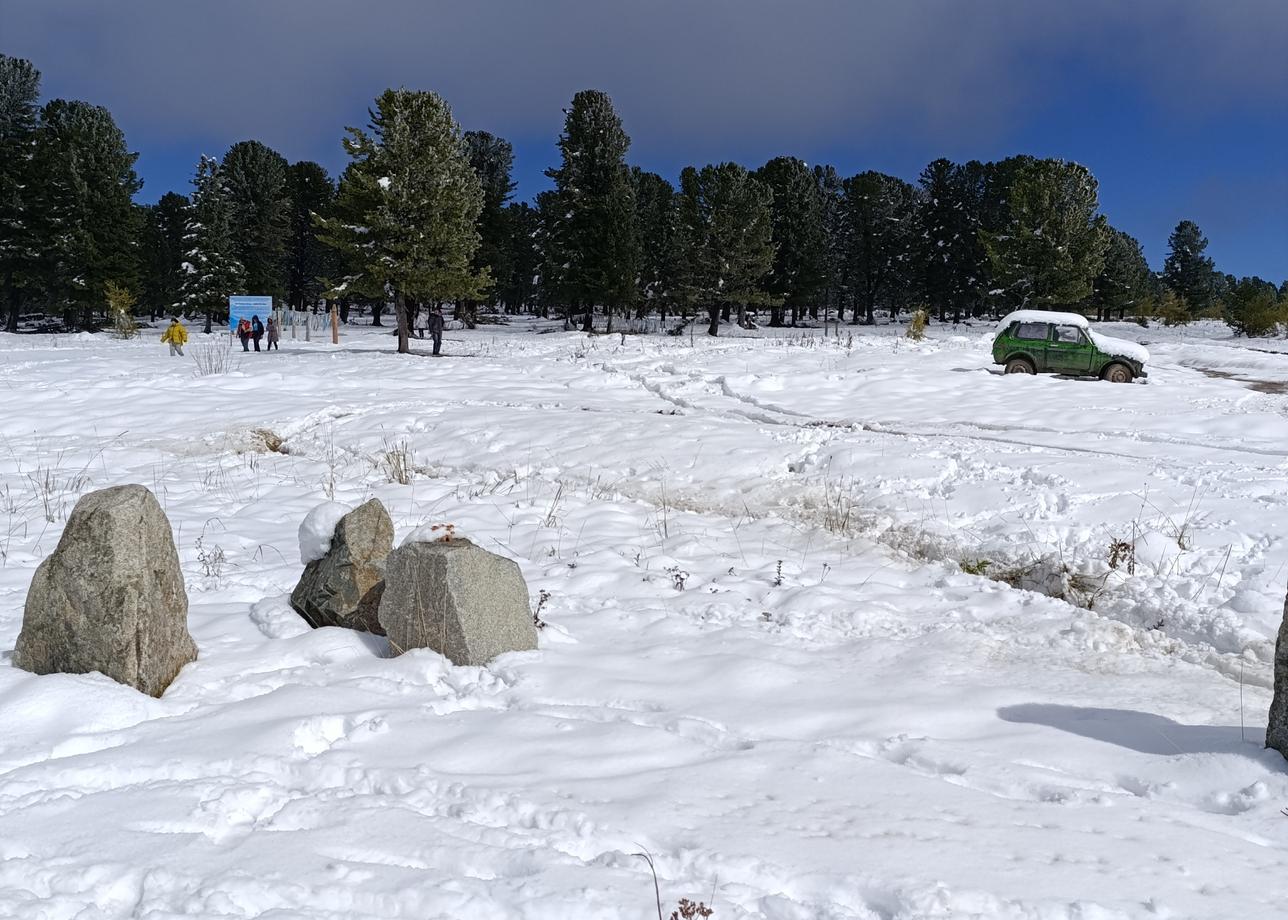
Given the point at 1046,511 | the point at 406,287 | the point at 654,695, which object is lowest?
the point at 654,695

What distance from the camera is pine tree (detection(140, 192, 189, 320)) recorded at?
57000 mm

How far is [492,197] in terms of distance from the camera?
177ft

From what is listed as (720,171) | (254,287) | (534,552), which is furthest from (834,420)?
(254,287)

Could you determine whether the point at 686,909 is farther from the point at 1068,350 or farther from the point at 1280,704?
the point at 1068,350

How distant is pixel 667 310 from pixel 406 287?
3675cm

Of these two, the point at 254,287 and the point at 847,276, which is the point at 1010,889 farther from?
the point at 847,276

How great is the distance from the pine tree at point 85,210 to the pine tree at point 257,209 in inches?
227

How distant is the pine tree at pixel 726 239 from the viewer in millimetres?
43688

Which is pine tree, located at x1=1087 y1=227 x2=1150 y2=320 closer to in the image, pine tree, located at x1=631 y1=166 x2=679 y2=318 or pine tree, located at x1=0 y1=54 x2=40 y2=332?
pine tree, located at x1=631 y1=166 x2=679 y2=318

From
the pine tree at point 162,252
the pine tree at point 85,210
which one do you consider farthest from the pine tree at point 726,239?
the pine tree at point 162,252

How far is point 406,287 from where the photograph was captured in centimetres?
2873

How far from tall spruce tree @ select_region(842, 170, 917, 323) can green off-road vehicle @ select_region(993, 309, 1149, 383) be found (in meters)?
39.4

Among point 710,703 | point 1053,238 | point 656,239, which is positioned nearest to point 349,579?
point 710,703

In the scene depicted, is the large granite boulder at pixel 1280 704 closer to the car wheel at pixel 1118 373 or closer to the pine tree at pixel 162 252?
the car wheel at pixel 1118 373
